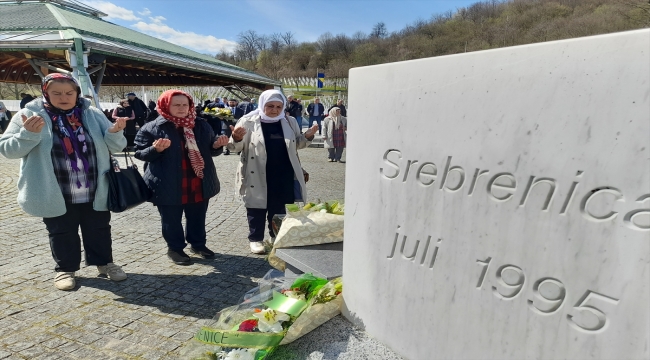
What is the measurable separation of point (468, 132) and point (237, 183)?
9.03 feet

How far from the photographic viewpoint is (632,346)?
3.38 feet

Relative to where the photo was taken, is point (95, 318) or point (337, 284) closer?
point (337, 284)

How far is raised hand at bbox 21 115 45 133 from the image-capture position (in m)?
2.53

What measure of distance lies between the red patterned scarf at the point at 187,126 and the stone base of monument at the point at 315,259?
1.16m

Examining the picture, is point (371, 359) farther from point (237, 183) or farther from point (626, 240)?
point (237, 183)

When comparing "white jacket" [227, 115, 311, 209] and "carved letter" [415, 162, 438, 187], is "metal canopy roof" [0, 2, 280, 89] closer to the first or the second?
"white jacket" [227, 115, 311, 209]

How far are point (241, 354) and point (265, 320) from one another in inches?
6.3

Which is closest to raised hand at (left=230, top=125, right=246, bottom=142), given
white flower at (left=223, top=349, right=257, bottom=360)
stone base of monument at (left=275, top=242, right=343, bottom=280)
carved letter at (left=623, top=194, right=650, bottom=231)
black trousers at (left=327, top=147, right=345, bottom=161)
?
stone base of monument at (left=275, top=242, right=343, bottom=280)

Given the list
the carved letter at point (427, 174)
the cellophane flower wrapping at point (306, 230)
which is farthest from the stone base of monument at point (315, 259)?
the carved letter at point (427, 174)

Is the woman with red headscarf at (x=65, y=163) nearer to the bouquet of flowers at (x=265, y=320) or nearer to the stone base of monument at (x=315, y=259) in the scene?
the stone base of monument at (x=315, y=259)

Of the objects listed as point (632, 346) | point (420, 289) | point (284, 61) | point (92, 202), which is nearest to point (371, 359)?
point (420, 289)

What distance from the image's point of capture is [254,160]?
3572mm

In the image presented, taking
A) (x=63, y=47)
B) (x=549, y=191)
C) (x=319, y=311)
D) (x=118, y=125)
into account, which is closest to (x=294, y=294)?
(x=319, y=311)

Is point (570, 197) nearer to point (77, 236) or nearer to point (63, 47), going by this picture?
point (77, 236)
